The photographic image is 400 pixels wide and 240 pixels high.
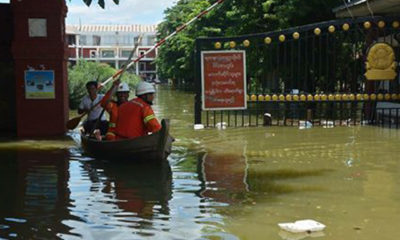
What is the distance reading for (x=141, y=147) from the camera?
30.0 ft

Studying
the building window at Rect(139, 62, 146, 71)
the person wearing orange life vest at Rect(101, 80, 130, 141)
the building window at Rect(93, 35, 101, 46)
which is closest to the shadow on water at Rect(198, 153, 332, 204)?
the person wearing orange life vest at Rect(101, 80, 130, 141)

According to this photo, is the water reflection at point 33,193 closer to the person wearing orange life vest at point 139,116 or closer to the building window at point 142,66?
the person wearing orange life vest at point 139,116

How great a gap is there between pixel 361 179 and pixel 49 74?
26.7 ft

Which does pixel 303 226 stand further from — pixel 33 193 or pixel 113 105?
pixel 113 105

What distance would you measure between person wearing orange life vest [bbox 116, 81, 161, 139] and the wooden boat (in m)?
0.22

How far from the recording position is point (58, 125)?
13477 millimetres

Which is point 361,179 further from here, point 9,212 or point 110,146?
point 9,212

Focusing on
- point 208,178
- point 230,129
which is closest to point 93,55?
Answer: point 230,129

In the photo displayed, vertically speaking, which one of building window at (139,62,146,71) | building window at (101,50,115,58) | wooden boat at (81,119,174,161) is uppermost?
building window at (101,50,115,58)

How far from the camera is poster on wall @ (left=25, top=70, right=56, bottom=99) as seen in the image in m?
13.2

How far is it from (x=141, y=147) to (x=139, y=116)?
1.76 feet

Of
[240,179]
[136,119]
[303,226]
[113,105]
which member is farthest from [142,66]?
[303,226]

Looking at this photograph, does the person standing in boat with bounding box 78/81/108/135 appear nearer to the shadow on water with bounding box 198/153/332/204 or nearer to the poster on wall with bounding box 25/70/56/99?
the poster on wall with bounding box 25/70/56/99

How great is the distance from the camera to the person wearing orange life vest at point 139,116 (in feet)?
30.1
